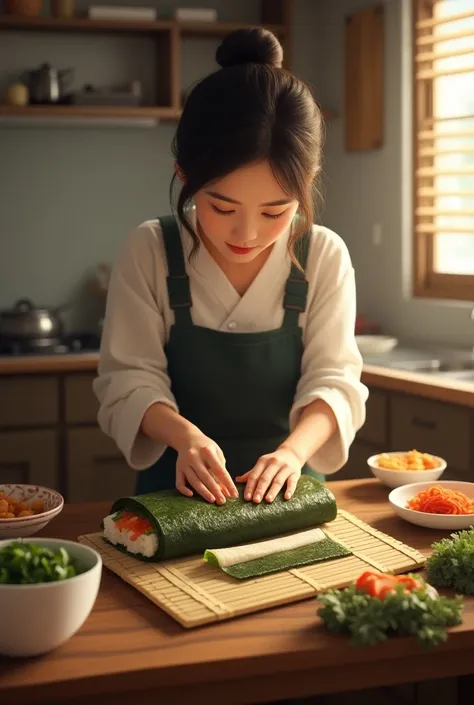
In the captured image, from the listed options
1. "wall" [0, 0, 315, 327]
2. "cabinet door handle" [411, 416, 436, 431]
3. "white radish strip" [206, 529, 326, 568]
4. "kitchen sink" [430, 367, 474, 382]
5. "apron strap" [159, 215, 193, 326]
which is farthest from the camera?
"wall" [0, 0, 315, 327]

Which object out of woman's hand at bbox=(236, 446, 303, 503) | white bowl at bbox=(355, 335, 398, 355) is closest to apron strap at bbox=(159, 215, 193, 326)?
woman's hand at bbox=(236, 446, 303, 503)

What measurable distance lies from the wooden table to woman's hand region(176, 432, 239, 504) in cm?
26

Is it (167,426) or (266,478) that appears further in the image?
(167,426)

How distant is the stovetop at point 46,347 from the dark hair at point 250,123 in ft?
6.21

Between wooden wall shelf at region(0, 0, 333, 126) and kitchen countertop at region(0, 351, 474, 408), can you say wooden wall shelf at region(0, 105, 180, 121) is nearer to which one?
wooden wall shelf at region(0, 0, 333, 126)

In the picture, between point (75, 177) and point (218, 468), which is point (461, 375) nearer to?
point (218, 468)

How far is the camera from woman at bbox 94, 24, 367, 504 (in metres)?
1.54

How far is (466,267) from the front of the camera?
11.5 feet

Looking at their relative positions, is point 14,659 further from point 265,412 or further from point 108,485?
point 108,485

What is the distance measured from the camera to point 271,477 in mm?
1462

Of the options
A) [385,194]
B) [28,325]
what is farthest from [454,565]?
[385,194]

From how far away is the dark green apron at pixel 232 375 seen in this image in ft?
6.01

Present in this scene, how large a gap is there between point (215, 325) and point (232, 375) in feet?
0.33

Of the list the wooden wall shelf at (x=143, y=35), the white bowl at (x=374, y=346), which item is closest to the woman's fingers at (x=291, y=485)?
the white bowl at (x=374, y=346)
